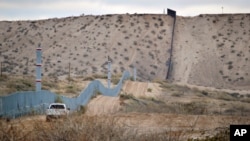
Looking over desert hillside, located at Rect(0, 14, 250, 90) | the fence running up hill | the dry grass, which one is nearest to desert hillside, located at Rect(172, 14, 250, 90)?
desert hillside, located at Rect(0, 14, 250, 90)

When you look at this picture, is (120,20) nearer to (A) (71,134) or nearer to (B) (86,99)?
(B) (86,99)

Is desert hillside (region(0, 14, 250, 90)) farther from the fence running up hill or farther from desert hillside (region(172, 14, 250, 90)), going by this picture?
the fence running up hill

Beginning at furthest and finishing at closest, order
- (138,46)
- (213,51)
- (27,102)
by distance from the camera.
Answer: (138,46)
(213,51)
(27,102)

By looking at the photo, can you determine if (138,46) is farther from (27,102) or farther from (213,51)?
(27,102)

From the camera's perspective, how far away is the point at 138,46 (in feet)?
349

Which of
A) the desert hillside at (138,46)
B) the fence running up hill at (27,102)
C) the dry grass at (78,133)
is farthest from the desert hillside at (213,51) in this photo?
the dry grass at (78,133)

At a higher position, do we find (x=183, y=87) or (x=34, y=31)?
(x=34, y=31)

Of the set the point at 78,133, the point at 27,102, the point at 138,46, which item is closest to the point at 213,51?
the point at 138,46

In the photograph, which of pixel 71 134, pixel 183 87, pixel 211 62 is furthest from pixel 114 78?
pixel 71 134

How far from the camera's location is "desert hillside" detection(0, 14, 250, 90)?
97.1m

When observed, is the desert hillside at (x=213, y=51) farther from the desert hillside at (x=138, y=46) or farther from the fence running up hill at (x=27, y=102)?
the fence running up hill at (x=27, y=102)

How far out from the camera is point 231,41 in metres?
108

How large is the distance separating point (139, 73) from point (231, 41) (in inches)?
883

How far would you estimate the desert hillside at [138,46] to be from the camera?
97.1 meters
